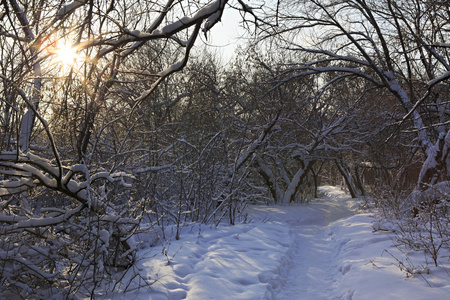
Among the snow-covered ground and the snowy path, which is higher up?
the snow-covered ground

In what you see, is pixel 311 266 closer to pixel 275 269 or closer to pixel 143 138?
pixel 275 269

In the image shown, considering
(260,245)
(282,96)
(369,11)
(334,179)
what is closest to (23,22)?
(260,245)

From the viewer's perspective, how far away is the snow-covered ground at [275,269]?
4973mm

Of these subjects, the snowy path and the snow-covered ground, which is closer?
the snow-covered ground

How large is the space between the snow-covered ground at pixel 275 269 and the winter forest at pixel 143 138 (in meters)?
0.22

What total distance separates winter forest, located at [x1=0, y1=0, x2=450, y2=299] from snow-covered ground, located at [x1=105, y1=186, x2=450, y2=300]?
22cm

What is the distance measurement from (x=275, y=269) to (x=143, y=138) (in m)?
4.44

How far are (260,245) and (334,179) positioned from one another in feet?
137

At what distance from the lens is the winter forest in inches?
162

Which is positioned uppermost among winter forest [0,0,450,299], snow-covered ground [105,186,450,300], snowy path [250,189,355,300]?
winter forest [0,0,450,299]

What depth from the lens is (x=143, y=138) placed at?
30.0 feet

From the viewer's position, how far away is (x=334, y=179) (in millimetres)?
47812

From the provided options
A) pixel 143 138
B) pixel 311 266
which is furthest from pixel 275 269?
pixel 143 138

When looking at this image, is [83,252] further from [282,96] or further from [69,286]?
[282,96]
